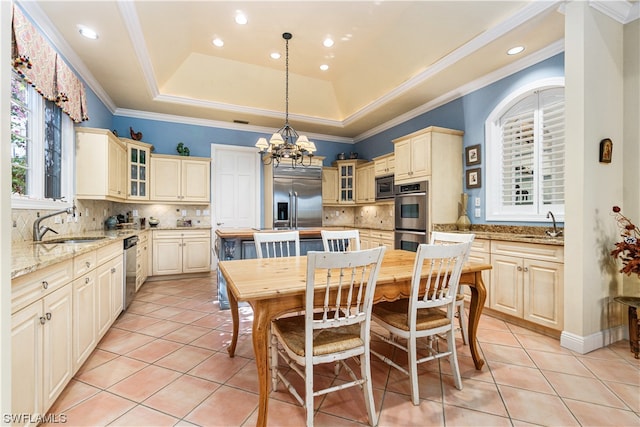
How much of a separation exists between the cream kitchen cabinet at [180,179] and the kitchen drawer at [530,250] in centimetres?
465

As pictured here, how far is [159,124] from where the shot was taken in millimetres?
5426

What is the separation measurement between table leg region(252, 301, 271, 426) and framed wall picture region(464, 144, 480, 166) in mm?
3635

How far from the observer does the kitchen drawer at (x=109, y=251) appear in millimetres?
2511

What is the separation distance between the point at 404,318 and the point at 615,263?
2218 mm

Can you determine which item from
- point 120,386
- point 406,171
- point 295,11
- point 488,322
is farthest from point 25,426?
point 406,171

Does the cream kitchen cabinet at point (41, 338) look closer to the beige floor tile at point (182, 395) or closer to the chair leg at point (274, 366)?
the beige floor tile at point (182, 395)

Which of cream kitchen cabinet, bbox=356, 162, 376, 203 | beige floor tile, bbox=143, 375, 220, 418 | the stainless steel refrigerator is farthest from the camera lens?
cream kitchen cabinet, bbox=356, 162, 376, 203

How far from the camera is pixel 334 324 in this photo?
5.27 feet

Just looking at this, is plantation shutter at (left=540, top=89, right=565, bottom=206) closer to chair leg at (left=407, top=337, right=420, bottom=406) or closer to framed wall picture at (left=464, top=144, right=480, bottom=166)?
framed wall picture at (left=464, top=144, right=480, bottom=166)

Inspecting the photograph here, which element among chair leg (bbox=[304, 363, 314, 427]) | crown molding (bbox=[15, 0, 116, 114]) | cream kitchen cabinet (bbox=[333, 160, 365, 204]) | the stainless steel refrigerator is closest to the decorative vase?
cream kitchen cabinet (bbox=[333, 160, 365, 204])

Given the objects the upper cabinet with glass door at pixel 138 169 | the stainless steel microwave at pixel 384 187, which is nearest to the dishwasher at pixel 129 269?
the upper cabinet with glass door at pixel 138 169

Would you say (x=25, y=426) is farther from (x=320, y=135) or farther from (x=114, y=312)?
(x=320, y=135)

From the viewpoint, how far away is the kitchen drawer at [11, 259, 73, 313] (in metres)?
1.32

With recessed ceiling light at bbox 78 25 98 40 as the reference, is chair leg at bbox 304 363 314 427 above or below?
below
